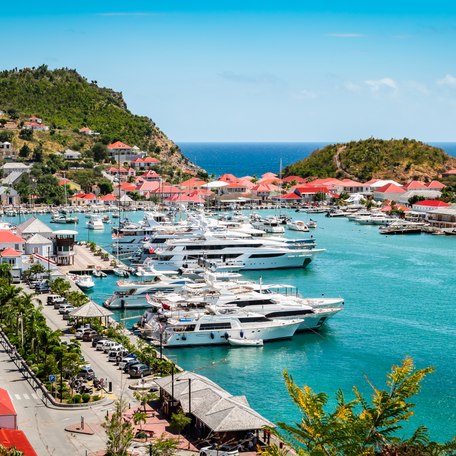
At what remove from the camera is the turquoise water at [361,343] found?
37125mm

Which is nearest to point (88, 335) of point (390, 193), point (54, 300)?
point (54, 300)

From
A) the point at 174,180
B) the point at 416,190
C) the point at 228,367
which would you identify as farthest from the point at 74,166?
the point at 228,367

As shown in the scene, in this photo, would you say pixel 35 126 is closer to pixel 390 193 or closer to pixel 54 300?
pixel 390 193

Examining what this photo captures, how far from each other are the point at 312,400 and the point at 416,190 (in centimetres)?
10925

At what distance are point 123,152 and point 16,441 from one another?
11751 centimetres

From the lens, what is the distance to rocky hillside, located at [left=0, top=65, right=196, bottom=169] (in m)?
145

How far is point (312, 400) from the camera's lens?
56.3 feet

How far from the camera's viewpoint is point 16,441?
25.6 m

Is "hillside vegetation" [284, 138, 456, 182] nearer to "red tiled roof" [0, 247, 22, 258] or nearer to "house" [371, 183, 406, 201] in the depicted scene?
"house" [371, 183, 406, 201]

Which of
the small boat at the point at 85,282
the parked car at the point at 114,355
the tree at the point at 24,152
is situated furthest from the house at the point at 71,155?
the parked car at the point at 114,355

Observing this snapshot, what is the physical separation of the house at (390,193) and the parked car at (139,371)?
9124cm

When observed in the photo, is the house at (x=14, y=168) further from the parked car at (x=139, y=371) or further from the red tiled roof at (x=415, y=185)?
the parked car at (x=139, y=371)

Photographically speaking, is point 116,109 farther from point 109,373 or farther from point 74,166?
point 109,373

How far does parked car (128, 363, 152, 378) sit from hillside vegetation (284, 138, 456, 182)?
350 feet
